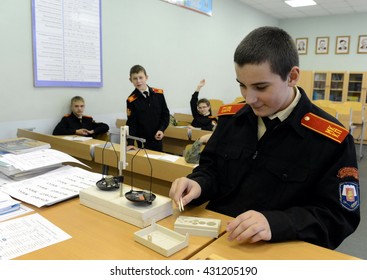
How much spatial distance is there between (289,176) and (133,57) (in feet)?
12.2

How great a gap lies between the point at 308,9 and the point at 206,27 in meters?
3.17

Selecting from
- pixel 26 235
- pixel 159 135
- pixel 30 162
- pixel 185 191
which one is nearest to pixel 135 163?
pixel 30 162

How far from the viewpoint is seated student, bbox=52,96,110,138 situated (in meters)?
3.44

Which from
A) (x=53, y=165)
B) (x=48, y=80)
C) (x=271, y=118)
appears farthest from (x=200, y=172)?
(x=48, y=80)

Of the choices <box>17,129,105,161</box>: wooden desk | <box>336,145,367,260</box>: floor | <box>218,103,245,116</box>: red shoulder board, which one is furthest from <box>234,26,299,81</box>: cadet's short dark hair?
<box>336,145,367,260</box>: floor

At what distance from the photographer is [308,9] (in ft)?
24.6

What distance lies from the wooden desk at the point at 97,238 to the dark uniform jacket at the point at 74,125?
95.7 inches

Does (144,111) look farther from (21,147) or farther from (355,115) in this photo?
(355,115)

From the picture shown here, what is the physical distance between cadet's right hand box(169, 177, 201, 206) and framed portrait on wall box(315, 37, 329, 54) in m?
8.16

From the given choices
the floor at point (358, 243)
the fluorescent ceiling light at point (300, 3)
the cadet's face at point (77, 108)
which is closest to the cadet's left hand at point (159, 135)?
the cadet's face at point (77, 108)

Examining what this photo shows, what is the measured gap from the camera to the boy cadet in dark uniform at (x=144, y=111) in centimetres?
334

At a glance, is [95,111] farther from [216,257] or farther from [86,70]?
[216,257]

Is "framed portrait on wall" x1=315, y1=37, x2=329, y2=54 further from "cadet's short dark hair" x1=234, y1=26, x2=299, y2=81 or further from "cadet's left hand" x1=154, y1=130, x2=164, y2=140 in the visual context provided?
"cadet's short dark hair" x1=234, y1=26, x2=299, y2=81

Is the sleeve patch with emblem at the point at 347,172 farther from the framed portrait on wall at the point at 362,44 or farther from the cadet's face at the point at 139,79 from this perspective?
the framed portrait on wall at the point at 362,44
